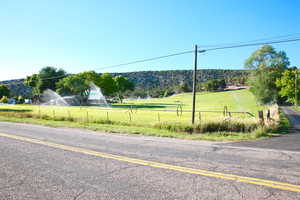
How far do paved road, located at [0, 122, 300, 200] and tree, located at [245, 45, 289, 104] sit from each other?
1838 inches

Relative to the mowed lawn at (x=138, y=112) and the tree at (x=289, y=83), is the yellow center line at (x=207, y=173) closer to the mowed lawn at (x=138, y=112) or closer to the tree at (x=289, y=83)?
the mowed lawn at (x=138, y=112)

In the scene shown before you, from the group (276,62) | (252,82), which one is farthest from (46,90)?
(276,62)

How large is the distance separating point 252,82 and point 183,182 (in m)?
53.1

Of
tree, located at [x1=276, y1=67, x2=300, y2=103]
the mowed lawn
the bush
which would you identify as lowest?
the mowed lawn

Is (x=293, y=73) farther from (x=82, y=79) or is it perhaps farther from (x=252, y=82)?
(x=82, y=79)

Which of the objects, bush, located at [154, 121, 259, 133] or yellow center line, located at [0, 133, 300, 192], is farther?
bush, located at [154, 121, 259, 133]

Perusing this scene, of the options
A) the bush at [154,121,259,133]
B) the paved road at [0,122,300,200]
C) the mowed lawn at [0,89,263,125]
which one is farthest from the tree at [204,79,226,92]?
the paved road at [0,122,300,200]

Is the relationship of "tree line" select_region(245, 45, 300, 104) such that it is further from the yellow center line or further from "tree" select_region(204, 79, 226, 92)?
"tree" select_region(204, 79, 226, 92)

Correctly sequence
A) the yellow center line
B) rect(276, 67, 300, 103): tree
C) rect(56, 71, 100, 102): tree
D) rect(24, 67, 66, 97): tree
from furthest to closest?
rect(24, 67, 66, 97): tree → rect(56, 71, 100, 102): tree → rect(276, 67, 300, 103): tree → the yellow center line

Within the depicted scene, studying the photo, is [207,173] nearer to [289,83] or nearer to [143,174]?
[143,174]

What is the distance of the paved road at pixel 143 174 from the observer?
3.87 m

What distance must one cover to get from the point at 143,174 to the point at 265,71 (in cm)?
5361

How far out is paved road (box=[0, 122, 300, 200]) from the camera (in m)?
3.87

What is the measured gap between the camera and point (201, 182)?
14.4 feet
